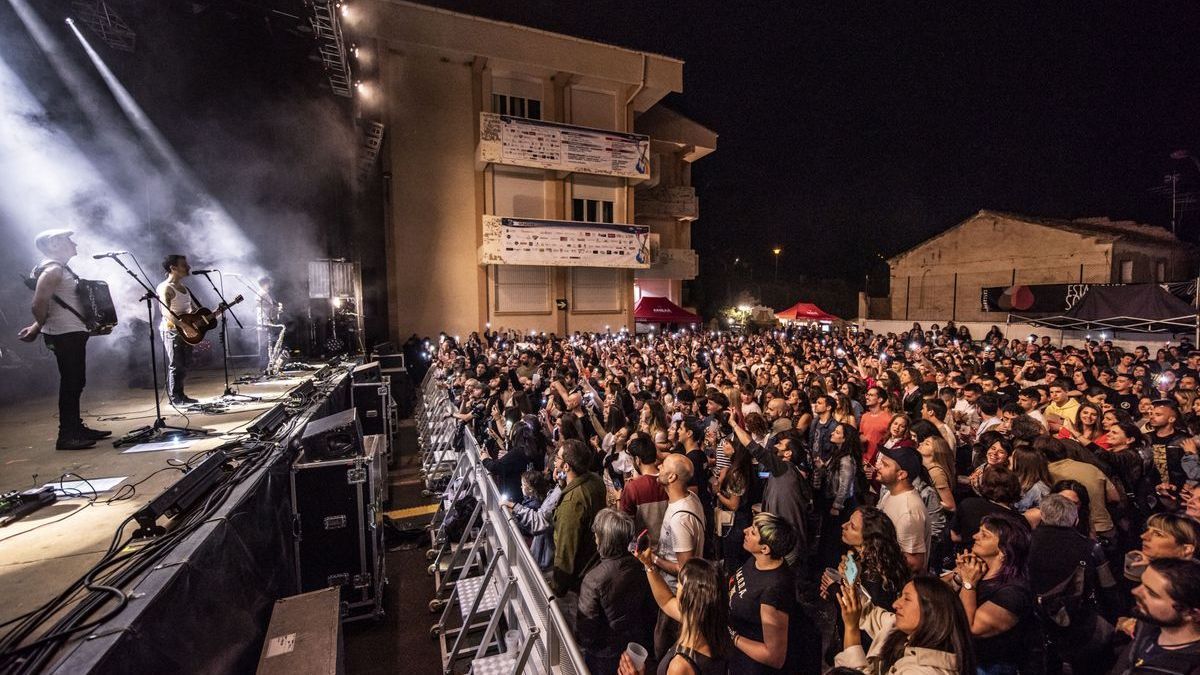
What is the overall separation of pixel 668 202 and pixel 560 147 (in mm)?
9503

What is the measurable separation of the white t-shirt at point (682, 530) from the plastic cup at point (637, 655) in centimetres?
106

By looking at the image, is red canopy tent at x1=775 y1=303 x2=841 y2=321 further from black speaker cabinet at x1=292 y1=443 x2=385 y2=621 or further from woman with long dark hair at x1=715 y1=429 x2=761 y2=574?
black speaker cabinet at x1=292 y1=443 x2=385 y2=621

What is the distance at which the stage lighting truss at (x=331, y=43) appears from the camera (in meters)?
8.87

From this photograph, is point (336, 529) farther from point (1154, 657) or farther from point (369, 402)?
point (1154, 657)

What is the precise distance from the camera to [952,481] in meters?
4.10

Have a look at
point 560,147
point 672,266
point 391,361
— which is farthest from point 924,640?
point 672,266

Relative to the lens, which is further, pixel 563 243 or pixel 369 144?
pixel 563 243

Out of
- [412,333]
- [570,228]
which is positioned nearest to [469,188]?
[570,228]

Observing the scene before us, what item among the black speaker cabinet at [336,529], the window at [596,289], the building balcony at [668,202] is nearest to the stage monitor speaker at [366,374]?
the black speaker cabinet at [336,529]

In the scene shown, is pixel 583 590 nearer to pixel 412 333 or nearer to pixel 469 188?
pixel 412 333

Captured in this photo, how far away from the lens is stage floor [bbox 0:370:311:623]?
2.60m

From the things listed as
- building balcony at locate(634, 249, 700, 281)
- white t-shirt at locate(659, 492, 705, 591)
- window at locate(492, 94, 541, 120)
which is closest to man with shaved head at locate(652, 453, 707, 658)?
white t-shirt at locate(659, 492, 705, 591)

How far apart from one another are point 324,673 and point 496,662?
3.69 ft

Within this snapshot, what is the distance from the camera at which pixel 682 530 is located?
3.00m
